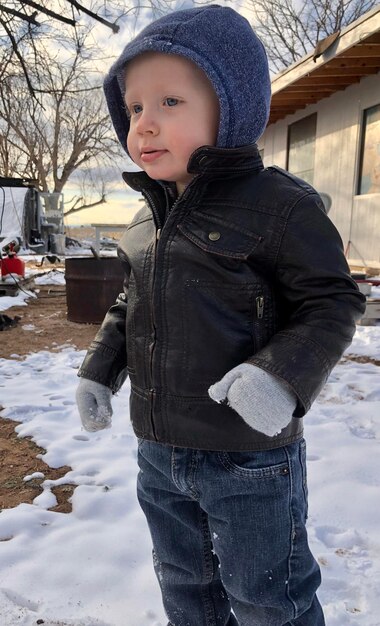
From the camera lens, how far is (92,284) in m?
5.74

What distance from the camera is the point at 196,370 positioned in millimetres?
1131

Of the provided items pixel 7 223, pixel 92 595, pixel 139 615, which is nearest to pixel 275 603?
pixel 139 615

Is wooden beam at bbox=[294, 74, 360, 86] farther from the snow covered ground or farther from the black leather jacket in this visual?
the black leather jacket

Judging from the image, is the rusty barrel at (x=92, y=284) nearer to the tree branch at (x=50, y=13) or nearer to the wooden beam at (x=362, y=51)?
the tree branch at (x=50, y=13)

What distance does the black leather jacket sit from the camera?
3.31 feet

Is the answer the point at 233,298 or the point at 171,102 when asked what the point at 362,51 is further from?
the point at 233,298

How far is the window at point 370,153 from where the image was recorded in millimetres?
7621

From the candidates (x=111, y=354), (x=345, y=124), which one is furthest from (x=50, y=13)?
(x=111, y=354)

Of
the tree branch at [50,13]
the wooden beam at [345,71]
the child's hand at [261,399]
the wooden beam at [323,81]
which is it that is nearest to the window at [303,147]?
the wooden beam at [323,81]

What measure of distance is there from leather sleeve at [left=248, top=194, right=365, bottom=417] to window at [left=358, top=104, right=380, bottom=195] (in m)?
7.28

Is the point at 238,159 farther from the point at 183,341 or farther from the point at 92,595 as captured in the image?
the point at 92,595

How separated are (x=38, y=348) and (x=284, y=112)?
25.0 ft

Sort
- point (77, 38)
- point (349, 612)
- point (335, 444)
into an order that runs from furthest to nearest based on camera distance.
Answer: point (77, 38) → point (335, 444) → point (349, 612)

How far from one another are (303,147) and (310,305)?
379 inches
